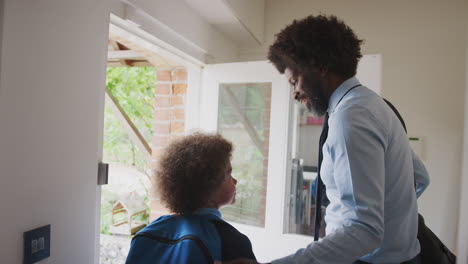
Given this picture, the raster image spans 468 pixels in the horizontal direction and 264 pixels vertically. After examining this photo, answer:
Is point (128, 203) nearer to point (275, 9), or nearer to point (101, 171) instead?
point (101, 171)

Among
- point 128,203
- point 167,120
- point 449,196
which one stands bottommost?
point 128,203

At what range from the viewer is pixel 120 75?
584 cm

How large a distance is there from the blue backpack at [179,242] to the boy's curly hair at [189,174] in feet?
0.18

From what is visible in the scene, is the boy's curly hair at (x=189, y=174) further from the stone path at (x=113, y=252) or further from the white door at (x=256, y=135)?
the stone path at (x=113, y=252)

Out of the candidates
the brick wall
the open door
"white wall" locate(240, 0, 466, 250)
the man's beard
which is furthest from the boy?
"white wall" locate(240, 0, 466, 250)

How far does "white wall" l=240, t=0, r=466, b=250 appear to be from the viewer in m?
2.41

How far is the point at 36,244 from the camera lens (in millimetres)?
1090

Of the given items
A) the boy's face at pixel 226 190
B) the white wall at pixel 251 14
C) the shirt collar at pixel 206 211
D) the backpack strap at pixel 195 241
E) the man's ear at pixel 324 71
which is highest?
the white wall at pixel 251 14

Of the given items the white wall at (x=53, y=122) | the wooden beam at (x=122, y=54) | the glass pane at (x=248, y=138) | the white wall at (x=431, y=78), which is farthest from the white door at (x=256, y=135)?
the white wall at (x=53, y=122)

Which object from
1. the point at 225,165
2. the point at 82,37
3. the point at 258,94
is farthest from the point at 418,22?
the point at 82,37

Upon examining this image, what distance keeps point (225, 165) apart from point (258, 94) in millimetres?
1376

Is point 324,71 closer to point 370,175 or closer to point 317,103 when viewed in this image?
point 317,103

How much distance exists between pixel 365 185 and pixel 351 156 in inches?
3.2

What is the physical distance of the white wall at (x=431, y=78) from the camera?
2.41m
